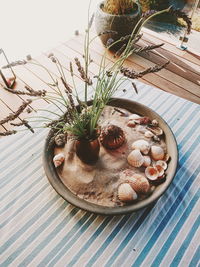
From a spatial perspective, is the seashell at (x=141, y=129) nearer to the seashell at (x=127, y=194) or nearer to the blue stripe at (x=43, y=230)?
the seashell at (x=127, y=194)

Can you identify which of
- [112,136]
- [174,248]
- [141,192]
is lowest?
[174,248]

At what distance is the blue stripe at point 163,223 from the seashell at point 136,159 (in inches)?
8.7

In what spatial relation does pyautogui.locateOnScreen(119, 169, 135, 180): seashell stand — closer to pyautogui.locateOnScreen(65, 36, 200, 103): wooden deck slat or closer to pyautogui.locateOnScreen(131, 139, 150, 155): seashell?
pyautogui.locateOnScreen(131, 139, 150, 155): seashell

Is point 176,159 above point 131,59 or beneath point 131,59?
above

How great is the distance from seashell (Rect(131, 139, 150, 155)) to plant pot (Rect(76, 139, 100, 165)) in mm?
179

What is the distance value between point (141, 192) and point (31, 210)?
47 cm

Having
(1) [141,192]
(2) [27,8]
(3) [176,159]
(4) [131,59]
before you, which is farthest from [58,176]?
(2) [27,8]

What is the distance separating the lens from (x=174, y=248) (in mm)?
891

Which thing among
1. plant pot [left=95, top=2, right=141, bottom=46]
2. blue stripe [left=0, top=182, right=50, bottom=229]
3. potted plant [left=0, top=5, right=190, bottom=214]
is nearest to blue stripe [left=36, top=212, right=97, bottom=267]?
potted plant [left=0, top=5, right=190, bottom=214]

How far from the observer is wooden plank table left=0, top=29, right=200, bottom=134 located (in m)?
1.86

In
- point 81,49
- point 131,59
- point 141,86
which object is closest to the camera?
point 141,86

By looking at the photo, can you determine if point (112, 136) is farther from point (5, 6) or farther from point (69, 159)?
point (5, 6)

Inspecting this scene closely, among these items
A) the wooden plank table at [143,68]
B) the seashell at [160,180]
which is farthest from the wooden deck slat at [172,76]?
the seashell at [160,180]

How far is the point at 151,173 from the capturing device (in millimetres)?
990
